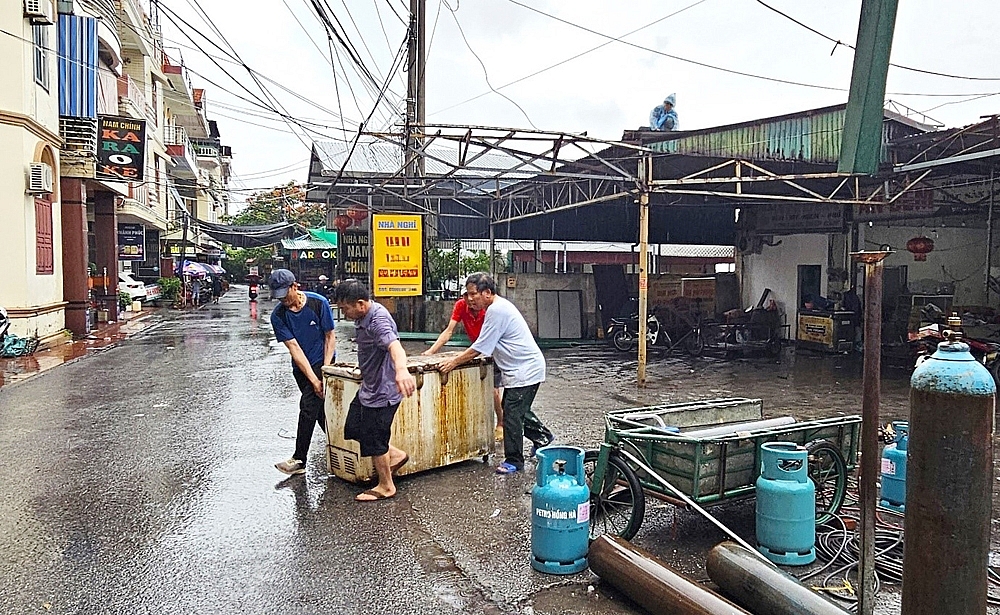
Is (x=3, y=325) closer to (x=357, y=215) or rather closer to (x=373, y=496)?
(x=357, y=215)

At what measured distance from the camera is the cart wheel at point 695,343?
16.4 meters

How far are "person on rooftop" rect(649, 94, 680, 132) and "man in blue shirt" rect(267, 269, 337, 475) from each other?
1014 cm

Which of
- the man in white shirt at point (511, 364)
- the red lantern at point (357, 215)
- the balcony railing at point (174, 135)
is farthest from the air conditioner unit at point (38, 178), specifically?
the balcony railing at point (174, 135)

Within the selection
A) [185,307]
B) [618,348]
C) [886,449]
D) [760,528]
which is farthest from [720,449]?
[185,307]

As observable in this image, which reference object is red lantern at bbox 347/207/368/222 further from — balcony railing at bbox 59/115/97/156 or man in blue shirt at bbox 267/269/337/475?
man in blue shirt at bbox 267/269/337/475

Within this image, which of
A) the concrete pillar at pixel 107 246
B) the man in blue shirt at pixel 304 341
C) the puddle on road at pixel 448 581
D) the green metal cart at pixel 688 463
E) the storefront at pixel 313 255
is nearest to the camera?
the puddle on road at pixel 448 581

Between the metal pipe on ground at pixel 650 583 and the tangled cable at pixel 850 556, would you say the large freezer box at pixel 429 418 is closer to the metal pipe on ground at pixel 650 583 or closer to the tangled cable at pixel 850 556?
the metal pipe on ground at pixel 650 583

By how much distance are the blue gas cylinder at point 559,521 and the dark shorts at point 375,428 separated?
159 centimetres

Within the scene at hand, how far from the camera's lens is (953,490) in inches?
109

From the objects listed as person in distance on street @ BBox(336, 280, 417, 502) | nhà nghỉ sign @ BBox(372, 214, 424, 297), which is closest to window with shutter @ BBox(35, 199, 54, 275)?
nhà nghỉ sign @ BBox(372, 214, 424, 297)

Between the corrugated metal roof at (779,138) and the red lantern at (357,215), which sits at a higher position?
the corrugated metal roof at (779,138)

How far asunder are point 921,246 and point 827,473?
12.7 metres

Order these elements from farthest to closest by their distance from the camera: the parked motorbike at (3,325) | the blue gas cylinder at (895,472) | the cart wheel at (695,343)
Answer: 1. the cart wheel at (695,343)
2. the parked motorbike at (3,325)
3. the blue gas cylinder at (895,472)

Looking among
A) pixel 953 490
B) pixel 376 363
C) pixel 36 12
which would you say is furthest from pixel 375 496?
pixel 36 12
